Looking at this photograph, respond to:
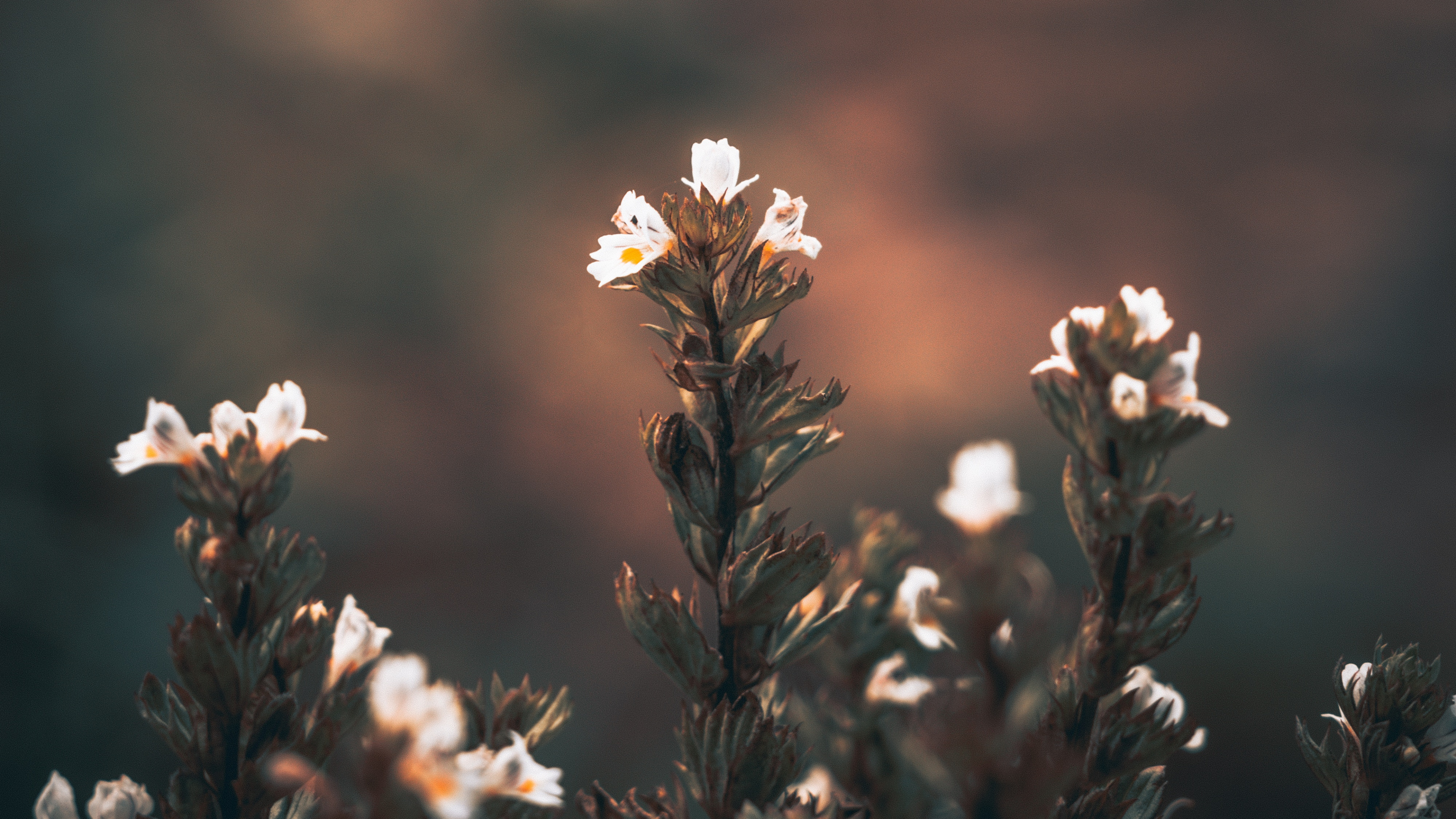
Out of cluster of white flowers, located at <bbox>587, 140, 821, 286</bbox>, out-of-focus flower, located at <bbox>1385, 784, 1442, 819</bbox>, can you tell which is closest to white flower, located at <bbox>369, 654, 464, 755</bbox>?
cluster of white flowers, located at <bbox>587, 140, 821, 286</bbox>

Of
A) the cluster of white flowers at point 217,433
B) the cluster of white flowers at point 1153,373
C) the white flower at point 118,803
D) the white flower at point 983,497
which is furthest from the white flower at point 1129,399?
the white flower at point 118,803

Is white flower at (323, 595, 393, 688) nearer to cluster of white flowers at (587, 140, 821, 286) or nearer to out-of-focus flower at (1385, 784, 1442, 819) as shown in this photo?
cluster of white flowers at (587, 140, 821, 286)

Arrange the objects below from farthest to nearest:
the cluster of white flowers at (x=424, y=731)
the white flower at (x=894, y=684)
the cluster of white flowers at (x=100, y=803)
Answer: the white flower at (x=894, y=684), the cluster of white flowers at (x=100, y=803), the cluster of white flowers at (x=424, y=731)

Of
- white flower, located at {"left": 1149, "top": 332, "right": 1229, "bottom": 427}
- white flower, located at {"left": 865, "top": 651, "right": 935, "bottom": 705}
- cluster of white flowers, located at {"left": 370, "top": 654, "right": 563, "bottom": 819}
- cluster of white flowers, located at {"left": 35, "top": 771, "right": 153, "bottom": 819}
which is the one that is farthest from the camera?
white flower, located at {"left": 865, "top": 651, "right": 935, "bottom": 705}

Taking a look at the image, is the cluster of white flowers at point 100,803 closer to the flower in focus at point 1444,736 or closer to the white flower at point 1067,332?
the white flower at point 1067,332

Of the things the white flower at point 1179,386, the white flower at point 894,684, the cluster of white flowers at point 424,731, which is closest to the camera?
the cluster of white flowers at point 424,731

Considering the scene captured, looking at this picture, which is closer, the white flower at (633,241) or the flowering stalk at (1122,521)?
the flowering stalk at (1122,521)
